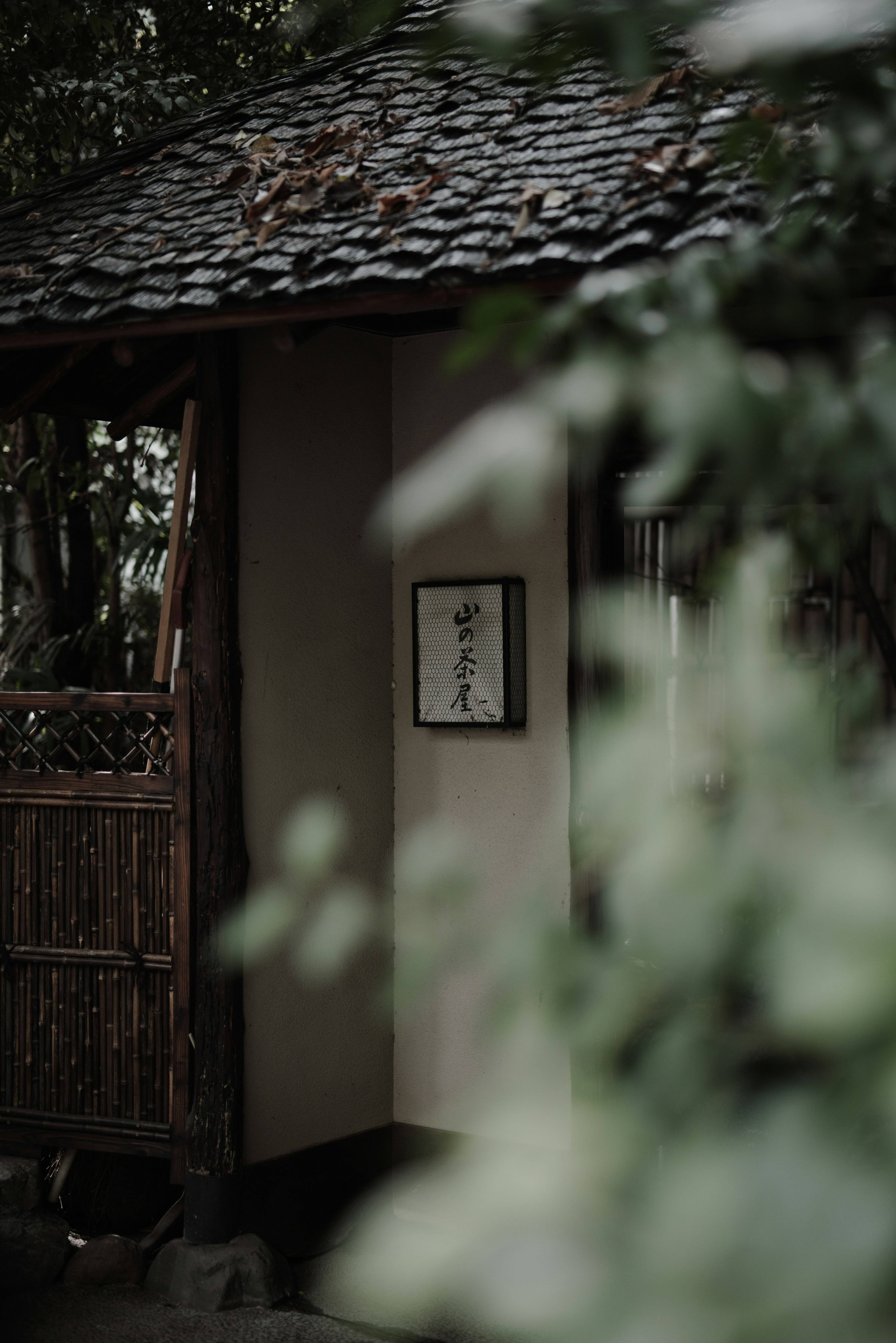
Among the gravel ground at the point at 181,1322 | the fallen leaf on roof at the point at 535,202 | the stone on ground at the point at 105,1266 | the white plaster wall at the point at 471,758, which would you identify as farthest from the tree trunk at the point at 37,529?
the fallen leaf on roof at the point at 535,202

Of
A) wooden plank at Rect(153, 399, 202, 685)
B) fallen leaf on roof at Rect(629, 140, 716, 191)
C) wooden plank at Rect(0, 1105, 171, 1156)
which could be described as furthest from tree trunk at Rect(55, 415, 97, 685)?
fallen leaf on roof at Rect(629, 140, 716, 191)

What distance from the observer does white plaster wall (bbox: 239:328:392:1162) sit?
4391 mm

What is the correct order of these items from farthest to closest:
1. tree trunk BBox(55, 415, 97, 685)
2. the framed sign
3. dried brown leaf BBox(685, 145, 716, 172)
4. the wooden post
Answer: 1. tree trunk BBox(55, 415, 97, 685)
2. the framed sign
3. the wooden post
4. dried brown leaf BBox(685, 145, 716, 172)

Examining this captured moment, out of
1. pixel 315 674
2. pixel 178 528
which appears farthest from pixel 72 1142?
pixel 178 528

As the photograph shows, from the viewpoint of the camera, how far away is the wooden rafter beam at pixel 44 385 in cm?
461

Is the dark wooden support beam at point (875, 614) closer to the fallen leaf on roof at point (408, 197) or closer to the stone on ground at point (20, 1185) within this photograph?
the fallen leaf on roof at point (408, 197)

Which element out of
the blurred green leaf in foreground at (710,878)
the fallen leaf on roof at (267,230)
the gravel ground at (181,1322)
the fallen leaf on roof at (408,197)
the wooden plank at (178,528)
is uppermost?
the fallen leaf on roof at (408,197)

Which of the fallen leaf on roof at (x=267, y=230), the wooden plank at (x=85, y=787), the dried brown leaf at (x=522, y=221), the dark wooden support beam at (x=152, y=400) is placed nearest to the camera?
the dried brown leaf at (x=522, y=221)

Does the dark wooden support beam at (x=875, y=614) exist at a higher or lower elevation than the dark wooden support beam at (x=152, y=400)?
lower

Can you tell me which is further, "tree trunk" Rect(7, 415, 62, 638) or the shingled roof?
"tree trunk" Rect(7, 415, 62, 638)

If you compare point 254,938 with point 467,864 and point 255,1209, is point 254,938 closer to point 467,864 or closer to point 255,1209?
point 467,864

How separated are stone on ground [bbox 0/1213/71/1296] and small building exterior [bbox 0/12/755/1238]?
385 millimetres

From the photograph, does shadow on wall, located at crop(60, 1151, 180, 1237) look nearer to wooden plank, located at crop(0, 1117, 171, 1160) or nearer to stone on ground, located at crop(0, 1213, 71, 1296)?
wooden plank, located at crop(0, 1117, 171, 1160)

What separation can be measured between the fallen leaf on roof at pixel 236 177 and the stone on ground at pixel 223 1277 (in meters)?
3.23
